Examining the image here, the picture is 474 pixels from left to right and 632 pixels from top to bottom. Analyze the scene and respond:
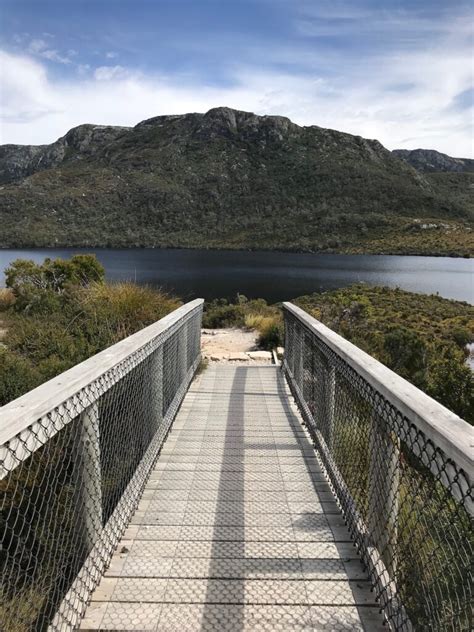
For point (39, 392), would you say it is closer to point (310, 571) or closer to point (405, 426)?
point (405, 426)

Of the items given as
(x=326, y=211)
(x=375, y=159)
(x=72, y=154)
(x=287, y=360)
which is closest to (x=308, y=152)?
(x=375, y=159)

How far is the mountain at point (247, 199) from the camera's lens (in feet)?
350

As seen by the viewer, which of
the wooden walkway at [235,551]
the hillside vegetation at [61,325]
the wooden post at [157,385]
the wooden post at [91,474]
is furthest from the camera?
the hillside vegetation at [61,325]

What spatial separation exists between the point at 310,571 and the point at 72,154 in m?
206

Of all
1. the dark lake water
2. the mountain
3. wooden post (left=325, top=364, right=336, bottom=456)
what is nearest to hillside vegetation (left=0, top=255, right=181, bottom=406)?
wooden post (left=325, top=364, right=336, bottom=456)

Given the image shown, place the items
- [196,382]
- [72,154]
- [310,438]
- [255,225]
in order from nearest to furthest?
1. [310,438]
2. [196,382]
3. [255,225]
4. [72,154]

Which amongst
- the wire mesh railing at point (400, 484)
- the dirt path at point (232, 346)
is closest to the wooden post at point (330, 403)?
the wire mesh railing at point (400, 484)

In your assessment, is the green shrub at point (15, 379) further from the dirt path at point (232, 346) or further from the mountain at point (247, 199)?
the mountain at point (247, 199)

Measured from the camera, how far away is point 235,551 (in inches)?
111

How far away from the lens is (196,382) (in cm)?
730

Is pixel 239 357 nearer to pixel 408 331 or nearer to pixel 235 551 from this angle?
pixel 408 331

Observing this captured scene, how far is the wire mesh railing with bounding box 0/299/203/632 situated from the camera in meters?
1.82

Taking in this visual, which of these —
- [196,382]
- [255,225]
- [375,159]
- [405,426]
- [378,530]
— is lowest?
[196,382]

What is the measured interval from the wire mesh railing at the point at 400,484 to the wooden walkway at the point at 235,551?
160 millimetres
